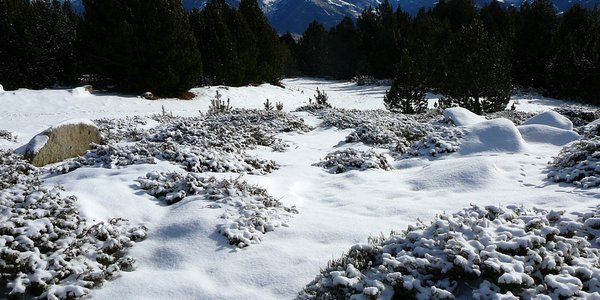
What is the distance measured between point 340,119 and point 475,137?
5.95 meters

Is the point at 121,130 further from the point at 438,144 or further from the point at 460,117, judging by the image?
the point at 460,117

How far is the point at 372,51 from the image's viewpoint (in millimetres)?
53875

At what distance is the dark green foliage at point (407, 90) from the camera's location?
19.8m

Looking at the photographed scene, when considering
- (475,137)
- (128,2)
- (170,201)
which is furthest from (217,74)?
(170,201)

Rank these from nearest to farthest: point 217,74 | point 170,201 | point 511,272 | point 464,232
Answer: point 511,272 → point 464,232 → point 170,201 → point 217,74

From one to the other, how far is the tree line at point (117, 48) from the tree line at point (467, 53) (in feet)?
42.6

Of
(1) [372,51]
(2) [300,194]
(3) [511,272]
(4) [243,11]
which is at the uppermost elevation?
(4) [243,11]

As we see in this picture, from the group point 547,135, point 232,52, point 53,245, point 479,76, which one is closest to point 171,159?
point 53,245

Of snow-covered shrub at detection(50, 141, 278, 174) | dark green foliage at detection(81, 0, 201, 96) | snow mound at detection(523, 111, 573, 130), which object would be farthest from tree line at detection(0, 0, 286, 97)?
snow mound at detection(523, 111, 573, 130)

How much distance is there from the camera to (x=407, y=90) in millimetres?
20047

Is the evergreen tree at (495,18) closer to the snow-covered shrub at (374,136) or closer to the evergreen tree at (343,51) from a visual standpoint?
the evergreen tree at (343,51)

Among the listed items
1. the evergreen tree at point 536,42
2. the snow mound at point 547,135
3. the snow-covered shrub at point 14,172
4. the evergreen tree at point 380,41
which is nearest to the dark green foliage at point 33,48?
the snow-covered shrub at point 14,172

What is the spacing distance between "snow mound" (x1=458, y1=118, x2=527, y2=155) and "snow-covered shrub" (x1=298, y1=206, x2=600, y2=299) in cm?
622

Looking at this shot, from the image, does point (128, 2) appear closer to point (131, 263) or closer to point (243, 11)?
point (243, 11)
